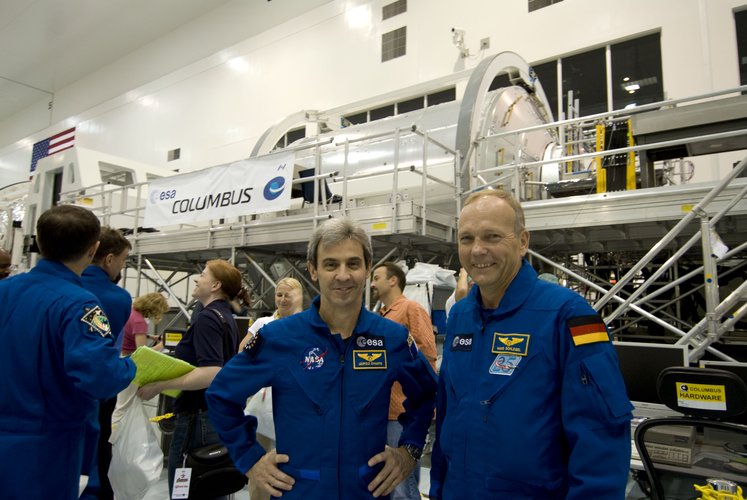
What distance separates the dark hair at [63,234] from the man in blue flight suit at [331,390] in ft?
3.12

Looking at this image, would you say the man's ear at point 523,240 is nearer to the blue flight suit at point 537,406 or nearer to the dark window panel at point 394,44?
the blue flight suit at point 537,406

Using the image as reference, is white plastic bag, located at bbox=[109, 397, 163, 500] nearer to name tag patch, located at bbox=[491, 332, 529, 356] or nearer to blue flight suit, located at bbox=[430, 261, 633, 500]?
blue flight suit, located at bbox=[430, 261, 633, 500]

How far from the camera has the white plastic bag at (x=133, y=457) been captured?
2811 millimetres

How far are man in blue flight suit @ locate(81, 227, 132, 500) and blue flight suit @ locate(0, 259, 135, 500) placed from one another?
522 mm

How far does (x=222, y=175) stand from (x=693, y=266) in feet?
25.7

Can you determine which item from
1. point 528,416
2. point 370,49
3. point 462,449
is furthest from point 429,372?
point 370,49

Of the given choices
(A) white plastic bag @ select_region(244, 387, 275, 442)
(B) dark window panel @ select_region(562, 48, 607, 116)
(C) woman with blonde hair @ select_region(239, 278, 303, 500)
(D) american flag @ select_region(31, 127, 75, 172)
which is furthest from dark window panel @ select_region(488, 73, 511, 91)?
(D) american flag @ select_region(31, 127, 75, 172)

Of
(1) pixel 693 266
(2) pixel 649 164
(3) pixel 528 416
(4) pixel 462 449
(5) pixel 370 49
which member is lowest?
(4) pixel 462 449

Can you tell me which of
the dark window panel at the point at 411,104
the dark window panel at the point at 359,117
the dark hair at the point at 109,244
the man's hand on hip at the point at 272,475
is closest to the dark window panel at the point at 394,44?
the dark window panel at the point at 411,104

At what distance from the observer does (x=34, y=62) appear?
20219 mm

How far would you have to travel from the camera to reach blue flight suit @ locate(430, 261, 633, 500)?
4.55 feet

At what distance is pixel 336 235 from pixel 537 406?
3.10 feet

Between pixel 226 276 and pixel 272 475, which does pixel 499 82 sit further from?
pixel 272 475

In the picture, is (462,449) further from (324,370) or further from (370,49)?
(370,49)
